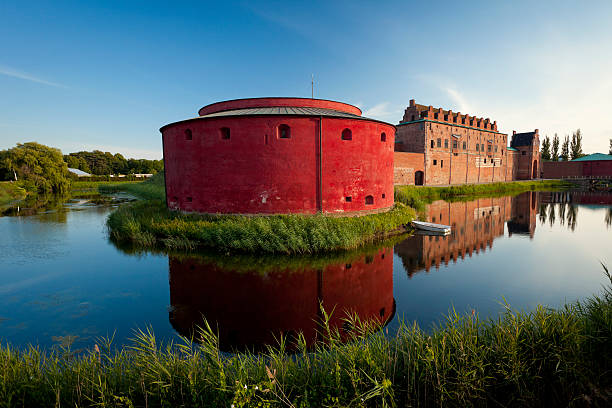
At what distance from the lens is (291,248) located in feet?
29.5

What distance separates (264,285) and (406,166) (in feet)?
73.9

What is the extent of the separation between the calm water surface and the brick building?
1656 cm

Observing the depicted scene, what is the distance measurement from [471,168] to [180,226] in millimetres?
32953

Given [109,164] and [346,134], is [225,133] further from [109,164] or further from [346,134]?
[109,164]

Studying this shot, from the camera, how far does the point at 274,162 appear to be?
413 inches

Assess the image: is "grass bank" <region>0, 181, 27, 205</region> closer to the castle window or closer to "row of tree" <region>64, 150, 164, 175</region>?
the castle window

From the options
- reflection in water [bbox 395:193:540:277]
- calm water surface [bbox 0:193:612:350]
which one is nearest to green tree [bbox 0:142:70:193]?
calm water surface [bbox 0:193:612:350]

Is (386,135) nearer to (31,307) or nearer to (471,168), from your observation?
(31,307)

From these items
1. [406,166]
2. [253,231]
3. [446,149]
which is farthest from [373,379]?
[446,149]

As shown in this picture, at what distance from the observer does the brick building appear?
90.6 ft

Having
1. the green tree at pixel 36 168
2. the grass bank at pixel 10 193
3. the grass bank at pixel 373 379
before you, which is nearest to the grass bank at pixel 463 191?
the grass bank at pixel 373 379

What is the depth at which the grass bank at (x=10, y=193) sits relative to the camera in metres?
24.0

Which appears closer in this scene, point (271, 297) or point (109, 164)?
point (271, 297)

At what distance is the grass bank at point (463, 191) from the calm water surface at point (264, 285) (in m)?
6.52
